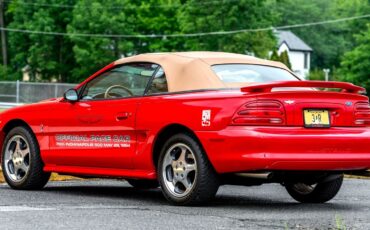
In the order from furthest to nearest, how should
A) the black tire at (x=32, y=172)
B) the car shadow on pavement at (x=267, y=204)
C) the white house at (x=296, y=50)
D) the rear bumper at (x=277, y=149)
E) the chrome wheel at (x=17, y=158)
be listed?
the white house at (x=296, y=50)
the chrome wheel at (x=17, y=158)
the black tire at (x=32, y=172)
the car shadow on pavement at (x=267, y=204)
the rear bumper at (x=277, y=149)

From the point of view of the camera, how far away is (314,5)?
140 metres

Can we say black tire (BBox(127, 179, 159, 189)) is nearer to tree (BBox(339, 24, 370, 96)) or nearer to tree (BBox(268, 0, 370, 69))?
Answer: tree (BBox(339, 24, 370, 96))

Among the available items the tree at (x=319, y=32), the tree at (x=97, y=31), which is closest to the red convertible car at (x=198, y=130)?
the tree at (x=97, y=31)

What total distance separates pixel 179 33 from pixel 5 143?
6977cm

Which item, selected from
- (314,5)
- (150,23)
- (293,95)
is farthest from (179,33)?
(293,95)

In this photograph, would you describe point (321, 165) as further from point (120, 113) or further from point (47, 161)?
point (47, 161)

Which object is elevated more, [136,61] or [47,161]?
[136,61]

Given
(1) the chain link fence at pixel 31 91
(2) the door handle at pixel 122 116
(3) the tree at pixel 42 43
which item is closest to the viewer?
(2) the door handle at pixel 122 116

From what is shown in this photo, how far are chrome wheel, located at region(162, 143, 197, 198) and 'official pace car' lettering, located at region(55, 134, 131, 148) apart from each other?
60 centimetres

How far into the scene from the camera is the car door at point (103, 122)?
31.2 ft

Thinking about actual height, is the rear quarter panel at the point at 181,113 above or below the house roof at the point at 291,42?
above

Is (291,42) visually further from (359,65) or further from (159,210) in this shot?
(159,210)

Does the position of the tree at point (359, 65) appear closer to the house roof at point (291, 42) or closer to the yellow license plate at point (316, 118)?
the house roof at point (291, 42)

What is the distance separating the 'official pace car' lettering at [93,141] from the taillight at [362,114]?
214cm
